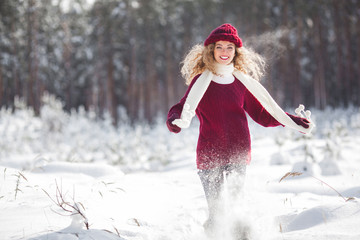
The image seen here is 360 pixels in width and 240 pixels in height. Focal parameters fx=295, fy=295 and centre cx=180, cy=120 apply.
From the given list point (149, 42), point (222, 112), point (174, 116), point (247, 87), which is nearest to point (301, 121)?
point (247, 87)

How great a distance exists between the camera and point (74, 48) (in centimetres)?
2627

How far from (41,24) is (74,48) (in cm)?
552

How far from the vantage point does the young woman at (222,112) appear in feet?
8.00

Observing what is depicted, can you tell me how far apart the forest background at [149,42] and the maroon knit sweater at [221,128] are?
44.8ft

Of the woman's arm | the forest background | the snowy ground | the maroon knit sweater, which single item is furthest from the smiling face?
the forest background

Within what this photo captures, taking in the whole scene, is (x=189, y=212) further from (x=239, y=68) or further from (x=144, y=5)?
(x=144, y=5)

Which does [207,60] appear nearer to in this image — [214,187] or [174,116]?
[174,116]

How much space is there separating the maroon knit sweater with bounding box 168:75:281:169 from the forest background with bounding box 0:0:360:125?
44.8 ft

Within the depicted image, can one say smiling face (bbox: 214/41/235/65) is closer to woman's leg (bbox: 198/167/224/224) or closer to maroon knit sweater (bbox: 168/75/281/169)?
maroon knit sweater (bbox: 168/75/281/169)

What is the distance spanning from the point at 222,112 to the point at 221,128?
139 mm

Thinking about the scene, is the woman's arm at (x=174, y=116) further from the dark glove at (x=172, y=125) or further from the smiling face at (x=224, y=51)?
the smiling face at (x=224, y=51)

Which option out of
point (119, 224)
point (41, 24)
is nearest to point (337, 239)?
point (119, 224)

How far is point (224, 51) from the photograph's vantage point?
257cm

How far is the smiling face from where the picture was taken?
8.45ft
